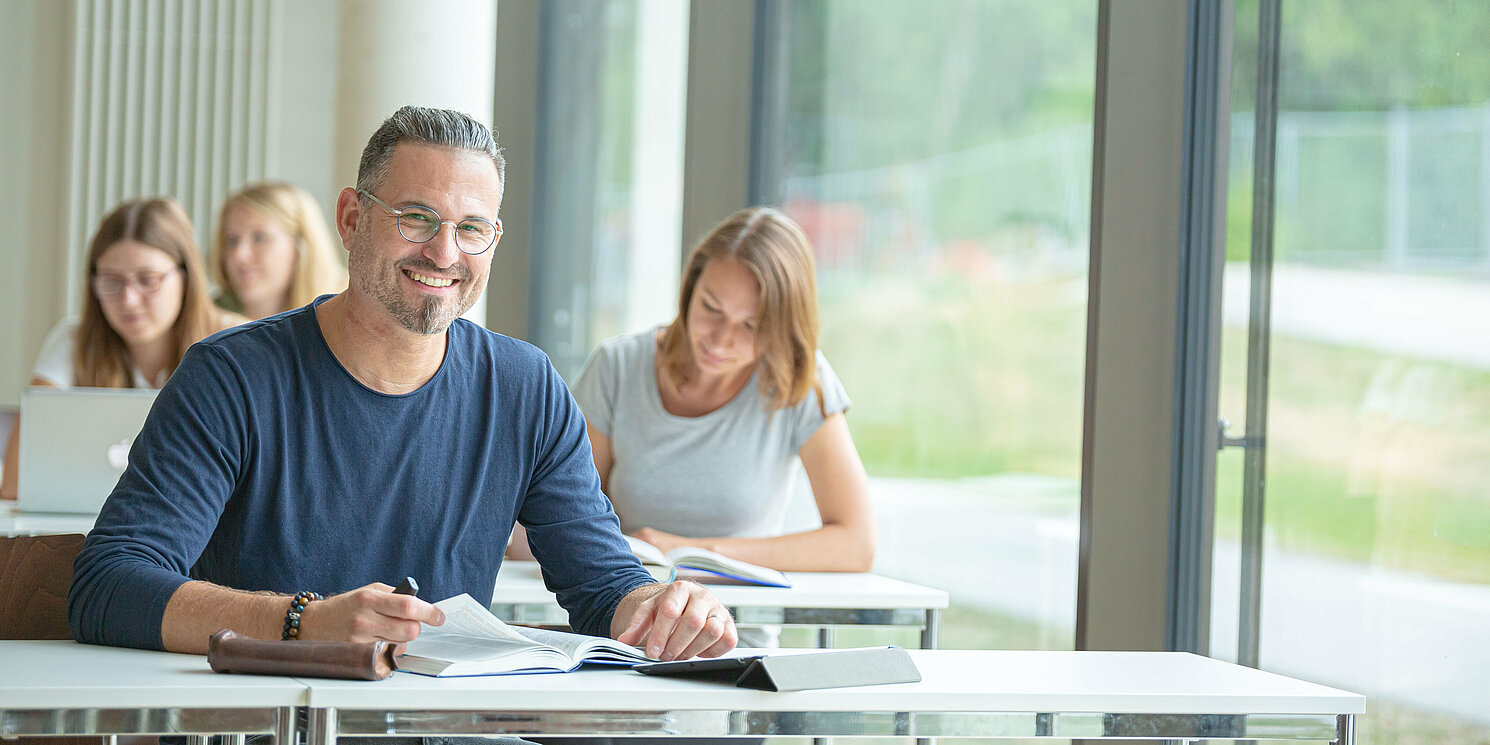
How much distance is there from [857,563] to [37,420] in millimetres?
1732

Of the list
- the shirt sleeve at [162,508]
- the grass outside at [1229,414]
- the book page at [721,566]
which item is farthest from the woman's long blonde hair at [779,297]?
the shirt sleeve at [162,508]

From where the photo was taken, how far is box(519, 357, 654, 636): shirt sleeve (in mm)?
1998

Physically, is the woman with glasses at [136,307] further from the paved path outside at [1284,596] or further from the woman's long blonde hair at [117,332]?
the paved path outside at [1284,596]

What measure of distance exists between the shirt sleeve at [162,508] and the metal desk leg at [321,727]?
31cm

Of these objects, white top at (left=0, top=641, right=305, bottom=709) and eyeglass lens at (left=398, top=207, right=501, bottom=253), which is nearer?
white top at (left=0, top=641, right=305, bottom=709)

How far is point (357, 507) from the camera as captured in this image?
6.16 ft

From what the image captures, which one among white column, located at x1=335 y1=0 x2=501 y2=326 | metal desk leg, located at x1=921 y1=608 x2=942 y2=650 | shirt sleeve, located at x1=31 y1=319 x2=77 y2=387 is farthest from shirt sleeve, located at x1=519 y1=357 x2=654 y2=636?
white column, located at x1=335 y1=0 x2=501 y2=326

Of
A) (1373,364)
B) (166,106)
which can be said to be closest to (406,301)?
(1373,364)

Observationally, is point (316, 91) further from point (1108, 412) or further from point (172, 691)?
point (172, 691)

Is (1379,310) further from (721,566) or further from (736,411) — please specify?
(736,411)

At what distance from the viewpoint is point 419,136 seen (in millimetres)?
1895

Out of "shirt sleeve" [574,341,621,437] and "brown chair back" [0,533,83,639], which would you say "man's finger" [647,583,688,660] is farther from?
"shirt sleeve" [574,341,621,437]

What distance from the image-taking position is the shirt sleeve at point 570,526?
78.7 inches

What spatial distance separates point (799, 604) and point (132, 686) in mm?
1310
